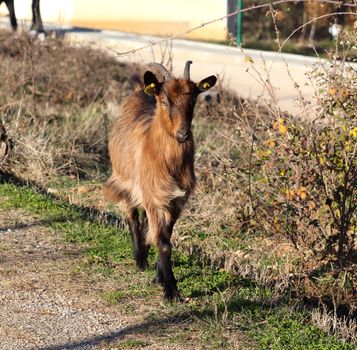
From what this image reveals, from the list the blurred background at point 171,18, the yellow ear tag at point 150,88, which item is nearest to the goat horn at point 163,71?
the yellow ear tag at point 150,88

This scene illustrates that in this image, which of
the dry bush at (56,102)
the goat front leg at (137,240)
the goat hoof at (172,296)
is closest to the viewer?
the goat hoof at (172,296)

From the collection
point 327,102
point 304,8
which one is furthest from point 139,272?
point 304,8

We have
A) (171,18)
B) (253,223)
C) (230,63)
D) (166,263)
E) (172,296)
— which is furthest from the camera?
(171,18)

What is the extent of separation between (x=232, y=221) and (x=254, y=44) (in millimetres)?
18128

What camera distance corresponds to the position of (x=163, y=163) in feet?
25.0

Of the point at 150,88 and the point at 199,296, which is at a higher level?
the point at 150,88

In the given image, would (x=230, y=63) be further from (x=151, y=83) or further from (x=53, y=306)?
(x=53, y=306)

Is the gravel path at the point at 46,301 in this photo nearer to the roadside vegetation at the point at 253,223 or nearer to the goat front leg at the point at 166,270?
the roadside vegetation at the point at 253,223

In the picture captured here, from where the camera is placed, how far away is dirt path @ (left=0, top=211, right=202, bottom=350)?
632 centimetres

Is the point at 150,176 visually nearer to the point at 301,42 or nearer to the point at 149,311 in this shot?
the point at 149,311

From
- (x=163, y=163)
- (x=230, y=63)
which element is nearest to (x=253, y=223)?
(x=163, y=163)

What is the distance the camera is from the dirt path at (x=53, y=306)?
20.7 ft

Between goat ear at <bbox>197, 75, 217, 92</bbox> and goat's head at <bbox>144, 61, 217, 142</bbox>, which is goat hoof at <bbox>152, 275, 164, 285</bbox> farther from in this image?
goat ear at <bbox>197, 75, 217, 92</bbox>

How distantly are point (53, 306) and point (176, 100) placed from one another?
1.74 meters
